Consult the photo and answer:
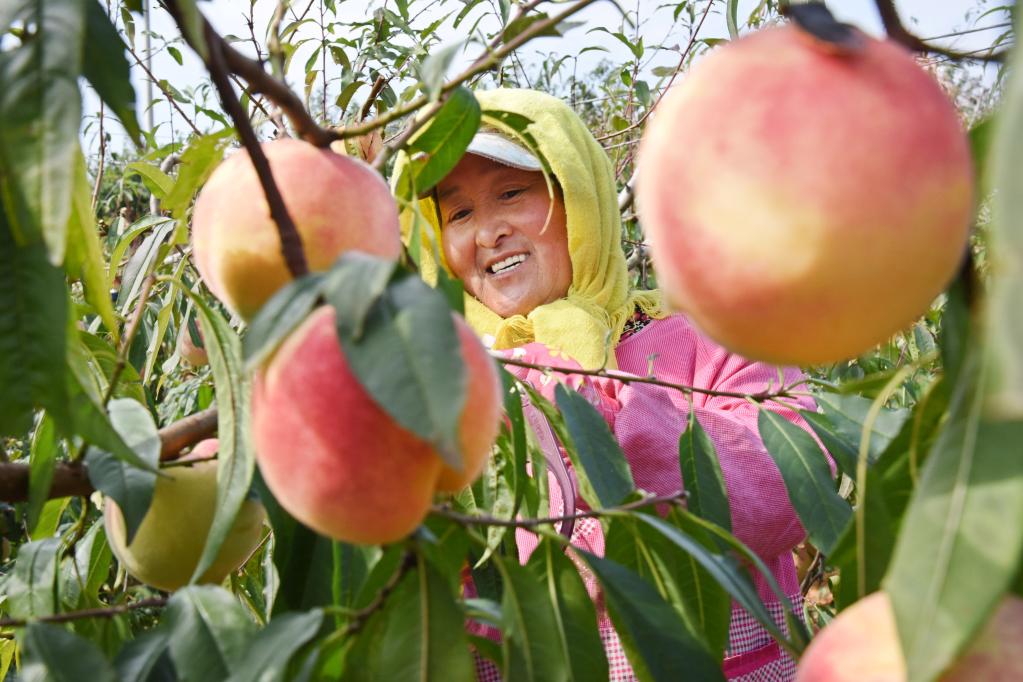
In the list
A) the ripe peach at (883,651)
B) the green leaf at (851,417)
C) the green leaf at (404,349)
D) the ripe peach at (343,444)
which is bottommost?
the green leaf at (851,417)

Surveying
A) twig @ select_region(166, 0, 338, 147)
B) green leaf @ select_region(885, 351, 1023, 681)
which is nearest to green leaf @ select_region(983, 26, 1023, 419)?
green leaf @ select_region(885, 351, 1023, 681)

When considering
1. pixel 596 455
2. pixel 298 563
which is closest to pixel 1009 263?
pixel 298 563

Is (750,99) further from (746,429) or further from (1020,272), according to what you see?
(746,429)

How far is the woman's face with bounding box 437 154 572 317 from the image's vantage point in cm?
177

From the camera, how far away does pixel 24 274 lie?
504 millimetres

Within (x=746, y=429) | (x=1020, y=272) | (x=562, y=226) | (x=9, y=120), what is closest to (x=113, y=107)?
(x=9, y=120)

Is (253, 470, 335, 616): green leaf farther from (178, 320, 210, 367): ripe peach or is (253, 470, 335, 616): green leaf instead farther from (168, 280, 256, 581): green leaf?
(178, 320, 210, 367): ripe peach

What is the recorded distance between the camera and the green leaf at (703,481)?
0.92 m

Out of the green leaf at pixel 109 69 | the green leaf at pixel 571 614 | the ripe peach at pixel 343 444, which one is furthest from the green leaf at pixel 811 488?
the green leaf at pixel 109 69

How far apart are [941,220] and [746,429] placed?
120 centimetres

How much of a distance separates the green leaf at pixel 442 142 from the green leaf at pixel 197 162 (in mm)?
126

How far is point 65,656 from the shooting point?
0.59 meters

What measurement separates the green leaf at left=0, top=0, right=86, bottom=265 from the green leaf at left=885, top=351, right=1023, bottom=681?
0.33 meters

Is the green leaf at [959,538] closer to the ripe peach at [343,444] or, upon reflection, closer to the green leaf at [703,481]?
the ripe peach at [343,444]
